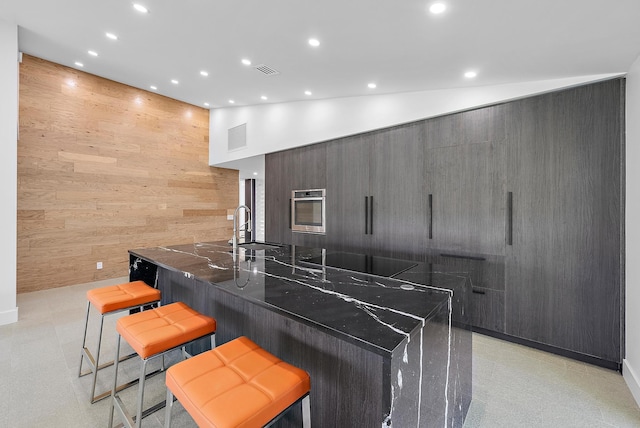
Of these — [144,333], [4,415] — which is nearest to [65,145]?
[4,415]

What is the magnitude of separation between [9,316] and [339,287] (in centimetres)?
393

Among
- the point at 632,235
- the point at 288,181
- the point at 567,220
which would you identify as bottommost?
the point at 632,235

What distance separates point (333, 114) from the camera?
400cm

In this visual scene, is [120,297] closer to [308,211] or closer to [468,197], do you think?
[308,211]

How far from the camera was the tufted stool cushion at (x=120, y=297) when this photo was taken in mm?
1968

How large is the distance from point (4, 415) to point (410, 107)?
13.6 feet

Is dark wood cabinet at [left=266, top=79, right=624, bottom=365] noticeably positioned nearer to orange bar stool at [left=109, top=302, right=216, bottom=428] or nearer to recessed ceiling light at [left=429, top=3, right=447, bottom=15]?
recessed ceiling light at [left=429, top=3, right=447, bottom=15]

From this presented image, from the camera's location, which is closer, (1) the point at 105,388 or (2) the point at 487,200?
(1) the point at 105,388

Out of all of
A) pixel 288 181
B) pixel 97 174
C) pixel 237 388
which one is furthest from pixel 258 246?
pixel 97 174

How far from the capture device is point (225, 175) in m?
6.60

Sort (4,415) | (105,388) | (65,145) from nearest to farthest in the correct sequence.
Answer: (4,415) < (105,388) < (65,145)

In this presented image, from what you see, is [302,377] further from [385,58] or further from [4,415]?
[385,58]

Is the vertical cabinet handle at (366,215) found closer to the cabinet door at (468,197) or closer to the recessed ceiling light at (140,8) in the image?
the cabinet door at (468,197)

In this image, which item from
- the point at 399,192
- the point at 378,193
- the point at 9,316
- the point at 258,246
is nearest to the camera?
the point at 258,246
